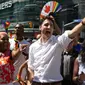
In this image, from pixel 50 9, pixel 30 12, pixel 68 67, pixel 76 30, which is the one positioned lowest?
pixel 30 12

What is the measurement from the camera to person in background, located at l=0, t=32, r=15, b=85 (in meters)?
4.49

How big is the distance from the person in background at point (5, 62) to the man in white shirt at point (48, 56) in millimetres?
420

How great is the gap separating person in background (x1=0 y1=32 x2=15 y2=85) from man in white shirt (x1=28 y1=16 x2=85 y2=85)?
420mm

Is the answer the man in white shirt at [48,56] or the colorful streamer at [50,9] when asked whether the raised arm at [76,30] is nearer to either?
the man in white shirt at [48,56]

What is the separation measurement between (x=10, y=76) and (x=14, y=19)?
53604mm

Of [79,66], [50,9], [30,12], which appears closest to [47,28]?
[79,66]

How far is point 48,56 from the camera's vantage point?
4188mm

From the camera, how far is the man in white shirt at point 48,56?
4.16 meters

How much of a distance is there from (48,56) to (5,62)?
26.1 inches

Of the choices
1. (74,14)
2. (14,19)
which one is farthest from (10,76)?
(14,19)

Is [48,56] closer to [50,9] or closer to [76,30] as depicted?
[76,30]

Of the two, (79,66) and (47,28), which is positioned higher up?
(47,28)

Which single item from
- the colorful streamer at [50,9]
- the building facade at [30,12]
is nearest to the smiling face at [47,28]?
the colorful streamer at [50,9]

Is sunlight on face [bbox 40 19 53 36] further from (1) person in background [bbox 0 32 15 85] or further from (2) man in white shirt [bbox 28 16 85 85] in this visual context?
(1) person in background [bbox 0 32 15 85]
